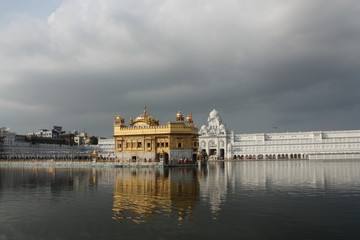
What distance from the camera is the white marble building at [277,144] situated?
422 ft

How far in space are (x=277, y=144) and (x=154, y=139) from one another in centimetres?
8878

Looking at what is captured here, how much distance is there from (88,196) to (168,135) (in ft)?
128

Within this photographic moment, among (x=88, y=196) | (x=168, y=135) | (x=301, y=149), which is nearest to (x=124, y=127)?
(x=168, y=135)

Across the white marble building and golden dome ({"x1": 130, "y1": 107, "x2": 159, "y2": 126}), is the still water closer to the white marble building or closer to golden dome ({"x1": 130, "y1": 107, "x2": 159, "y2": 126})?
golden dome ({"x1": 130, "y1": 107, "x2": 159, "y2": 126})

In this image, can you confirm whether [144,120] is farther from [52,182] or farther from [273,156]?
[273,156]

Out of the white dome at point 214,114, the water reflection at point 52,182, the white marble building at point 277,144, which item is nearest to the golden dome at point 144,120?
the water reflection at point 52,182

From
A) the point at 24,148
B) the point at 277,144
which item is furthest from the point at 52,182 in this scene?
the point at 277,144

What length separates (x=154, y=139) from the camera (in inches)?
2395

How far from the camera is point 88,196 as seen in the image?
67.8 ft

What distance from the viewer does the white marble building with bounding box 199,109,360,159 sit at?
128 metres

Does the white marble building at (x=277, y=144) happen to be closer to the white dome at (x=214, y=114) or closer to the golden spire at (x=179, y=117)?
the white dome at (x=214, y=114)

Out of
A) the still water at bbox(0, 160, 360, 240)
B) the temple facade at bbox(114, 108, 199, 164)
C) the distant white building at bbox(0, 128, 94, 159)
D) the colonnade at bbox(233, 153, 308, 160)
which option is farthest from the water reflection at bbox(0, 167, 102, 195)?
the colonnade at bbox(233, 153, 308, 160)

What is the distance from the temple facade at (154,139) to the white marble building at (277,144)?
75125 mm

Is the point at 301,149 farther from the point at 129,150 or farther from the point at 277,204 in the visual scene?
the point at 277,204
